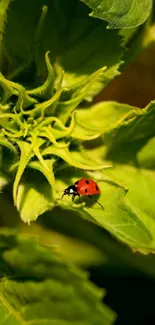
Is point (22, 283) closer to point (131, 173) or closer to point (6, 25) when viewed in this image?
point (131, 173)

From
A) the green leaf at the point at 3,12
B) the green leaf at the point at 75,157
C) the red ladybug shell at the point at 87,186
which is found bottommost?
the red ladybug shell at the point at 87,186

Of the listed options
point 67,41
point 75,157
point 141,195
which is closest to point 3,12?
point 67,41

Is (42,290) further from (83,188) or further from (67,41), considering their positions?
(67,41)

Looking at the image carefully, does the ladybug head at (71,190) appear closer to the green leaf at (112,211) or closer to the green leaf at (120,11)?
the green leaf at (112,211)

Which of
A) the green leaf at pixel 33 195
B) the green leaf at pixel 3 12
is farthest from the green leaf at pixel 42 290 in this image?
the green leaf at pixel 3 12

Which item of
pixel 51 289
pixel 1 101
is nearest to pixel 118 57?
pixel 1 101

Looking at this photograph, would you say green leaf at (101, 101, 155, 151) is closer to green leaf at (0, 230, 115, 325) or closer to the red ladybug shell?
the red ladybug shell

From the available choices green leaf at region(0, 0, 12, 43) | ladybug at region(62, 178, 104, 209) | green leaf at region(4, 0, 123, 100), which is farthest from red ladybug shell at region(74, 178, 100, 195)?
green leaf at region(0, 0, 12, 43)
